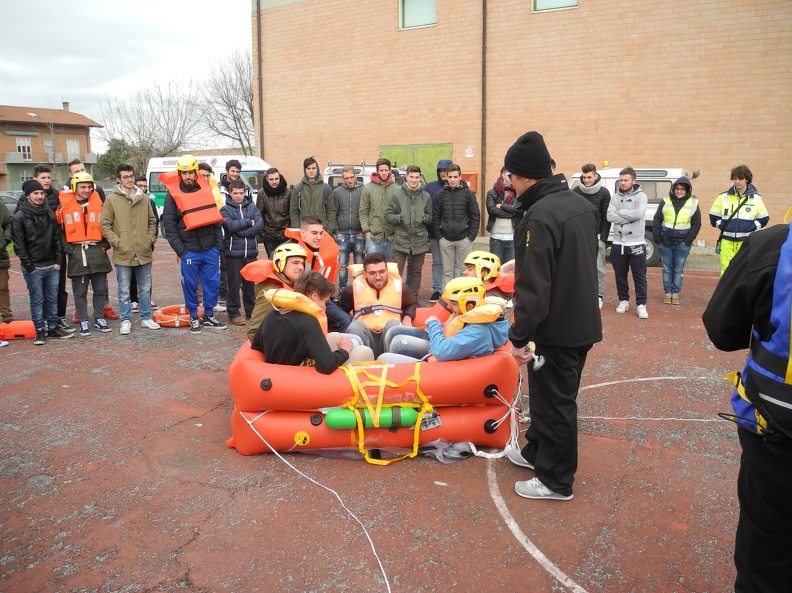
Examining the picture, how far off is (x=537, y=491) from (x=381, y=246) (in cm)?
600

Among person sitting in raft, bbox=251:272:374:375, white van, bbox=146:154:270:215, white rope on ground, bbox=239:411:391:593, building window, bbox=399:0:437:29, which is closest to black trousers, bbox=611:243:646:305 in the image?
person sitting in raft, bbox=251:272:374:375

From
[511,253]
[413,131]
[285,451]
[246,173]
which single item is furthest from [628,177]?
[246,173]

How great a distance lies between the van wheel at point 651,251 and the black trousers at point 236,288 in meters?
8.54

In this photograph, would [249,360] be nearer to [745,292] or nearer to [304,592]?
[304,592]

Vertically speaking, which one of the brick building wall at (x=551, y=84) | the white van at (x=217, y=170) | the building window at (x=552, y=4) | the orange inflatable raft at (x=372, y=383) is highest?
the building window at (x=552, y=4)

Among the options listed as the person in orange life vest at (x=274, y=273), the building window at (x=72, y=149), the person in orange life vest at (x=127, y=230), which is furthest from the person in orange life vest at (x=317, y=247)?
the building window at (x=72, y=149)

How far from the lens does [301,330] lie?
15.0 feet

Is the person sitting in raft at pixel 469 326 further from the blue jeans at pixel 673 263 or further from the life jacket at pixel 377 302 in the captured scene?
the blue jeans at pixel 673 263

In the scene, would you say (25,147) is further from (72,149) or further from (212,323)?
(212,323)

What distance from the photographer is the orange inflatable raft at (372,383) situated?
4.48 meters

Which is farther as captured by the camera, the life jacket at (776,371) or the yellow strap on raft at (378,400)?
the yellow strap on raft at (378,400)

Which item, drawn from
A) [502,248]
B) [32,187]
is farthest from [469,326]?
[32,187]

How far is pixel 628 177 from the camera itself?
869 centimetres

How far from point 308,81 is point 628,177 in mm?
14767
